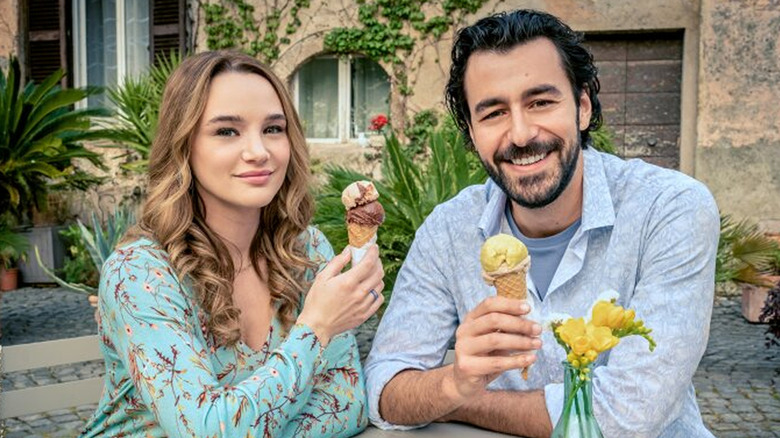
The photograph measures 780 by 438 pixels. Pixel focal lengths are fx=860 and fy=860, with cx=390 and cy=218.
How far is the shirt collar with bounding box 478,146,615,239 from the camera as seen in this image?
2.09 metres

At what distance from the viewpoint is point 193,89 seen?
1953 millimetres

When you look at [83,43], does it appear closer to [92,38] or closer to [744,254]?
[92,38]

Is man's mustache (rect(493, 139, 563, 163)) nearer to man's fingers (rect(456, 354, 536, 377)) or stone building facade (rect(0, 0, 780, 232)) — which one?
man's fingers (rect(456, 354, 536, 377))

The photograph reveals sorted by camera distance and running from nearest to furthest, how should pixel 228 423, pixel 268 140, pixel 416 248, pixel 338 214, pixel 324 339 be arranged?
1. pixel 228 423
2. pixel 324 339
3. pixel 268 140
4. pixel 416 248
5. pixel 338 214

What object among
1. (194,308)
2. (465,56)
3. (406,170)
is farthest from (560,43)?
(406,170)

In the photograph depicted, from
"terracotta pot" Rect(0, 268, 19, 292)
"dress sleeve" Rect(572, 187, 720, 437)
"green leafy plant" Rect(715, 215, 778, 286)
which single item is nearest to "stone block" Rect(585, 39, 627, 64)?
"green leafy plant" Rect(715, 215, 778, 286)

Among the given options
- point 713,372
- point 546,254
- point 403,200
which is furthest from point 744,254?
point 546,254

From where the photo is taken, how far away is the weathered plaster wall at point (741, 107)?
28.3 ft

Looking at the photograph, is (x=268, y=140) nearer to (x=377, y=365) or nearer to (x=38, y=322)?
(x=377, y=365)

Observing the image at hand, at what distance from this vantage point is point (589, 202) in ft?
6.98

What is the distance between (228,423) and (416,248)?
822mm

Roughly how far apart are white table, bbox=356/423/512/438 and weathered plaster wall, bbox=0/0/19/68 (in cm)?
1046

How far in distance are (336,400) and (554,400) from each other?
527 millimetres

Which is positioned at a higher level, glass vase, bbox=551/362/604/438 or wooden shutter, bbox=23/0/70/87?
wooden shutter, bbox=23/0/70/87
